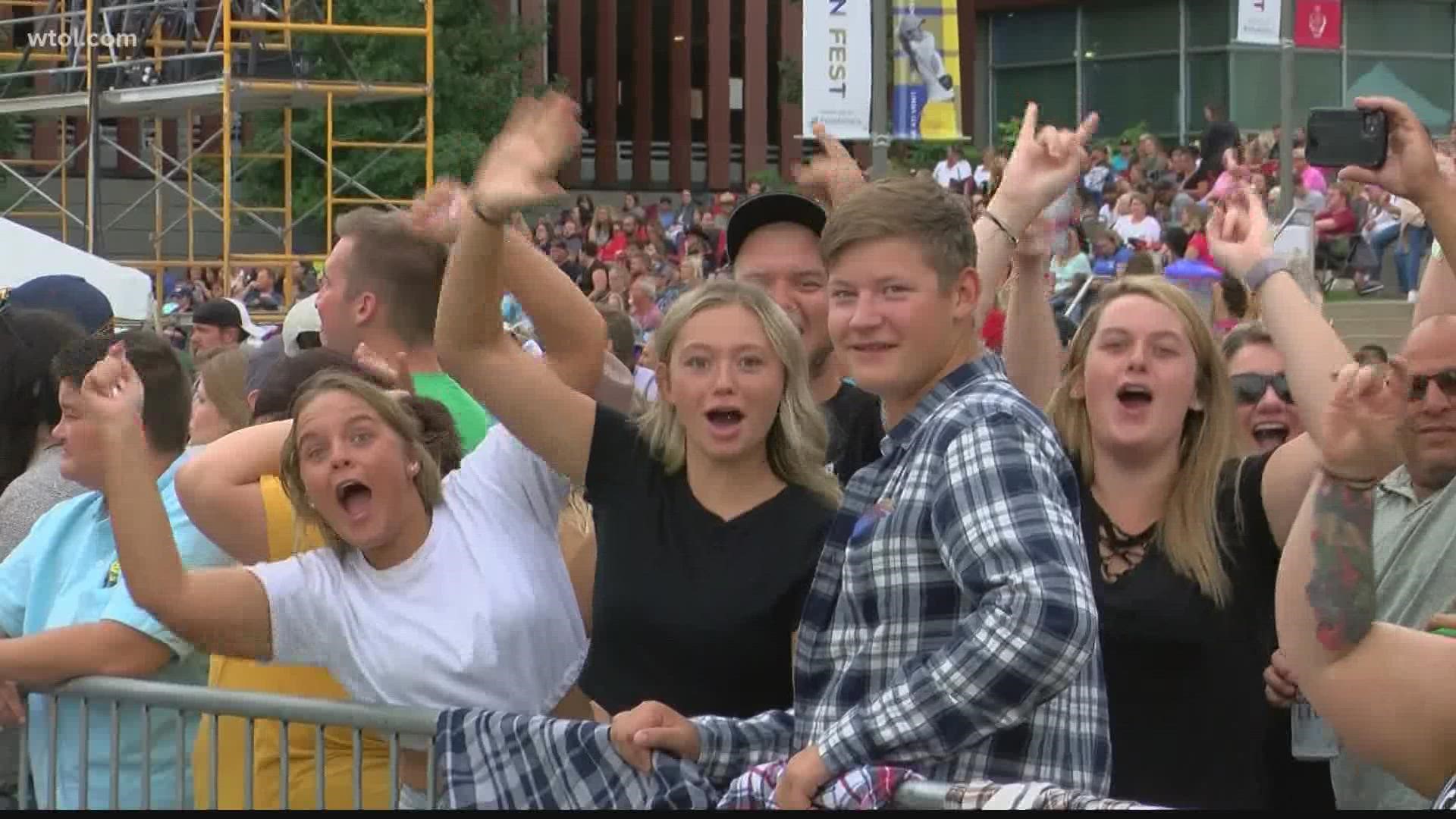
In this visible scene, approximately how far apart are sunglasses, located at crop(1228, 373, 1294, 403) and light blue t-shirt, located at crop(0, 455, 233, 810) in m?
2.42

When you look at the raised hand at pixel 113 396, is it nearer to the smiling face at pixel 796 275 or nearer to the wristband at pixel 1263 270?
the smiling face at pixel 796 275

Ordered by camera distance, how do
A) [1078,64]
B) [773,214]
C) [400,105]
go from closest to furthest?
1. [773,214]
2. [400,105]
3. [1078,64]

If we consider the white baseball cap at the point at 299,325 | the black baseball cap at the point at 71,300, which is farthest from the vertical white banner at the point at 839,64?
the black baseball cap at the point at 71,300

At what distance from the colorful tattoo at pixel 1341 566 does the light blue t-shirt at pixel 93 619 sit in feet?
7.31

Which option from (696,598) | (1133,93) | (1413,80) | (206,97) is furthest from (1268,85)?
(696,598)

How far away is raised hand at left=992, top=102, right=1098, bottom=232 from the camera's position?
4.39m

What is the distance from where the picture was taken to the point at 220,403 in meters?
6.28

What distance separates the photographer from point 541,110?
413cm

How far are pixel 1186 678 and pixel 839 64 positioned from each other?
462 inches

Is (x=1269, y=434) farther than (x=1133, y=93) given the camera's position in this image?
No

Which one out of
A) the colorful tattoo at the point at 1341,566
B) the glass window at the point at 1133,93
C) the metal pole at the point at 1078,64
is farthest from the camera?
the metal pole at the point at 1078,64

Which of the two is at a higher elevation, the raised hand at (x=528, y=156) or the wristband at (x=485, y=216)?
the raised hand at (x=528, y=156)

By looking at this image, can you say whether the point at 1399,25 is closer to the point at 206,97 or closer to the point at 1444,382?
Answer: the point at 206,97

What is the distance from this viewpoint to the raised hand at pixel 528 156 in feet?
12.8
